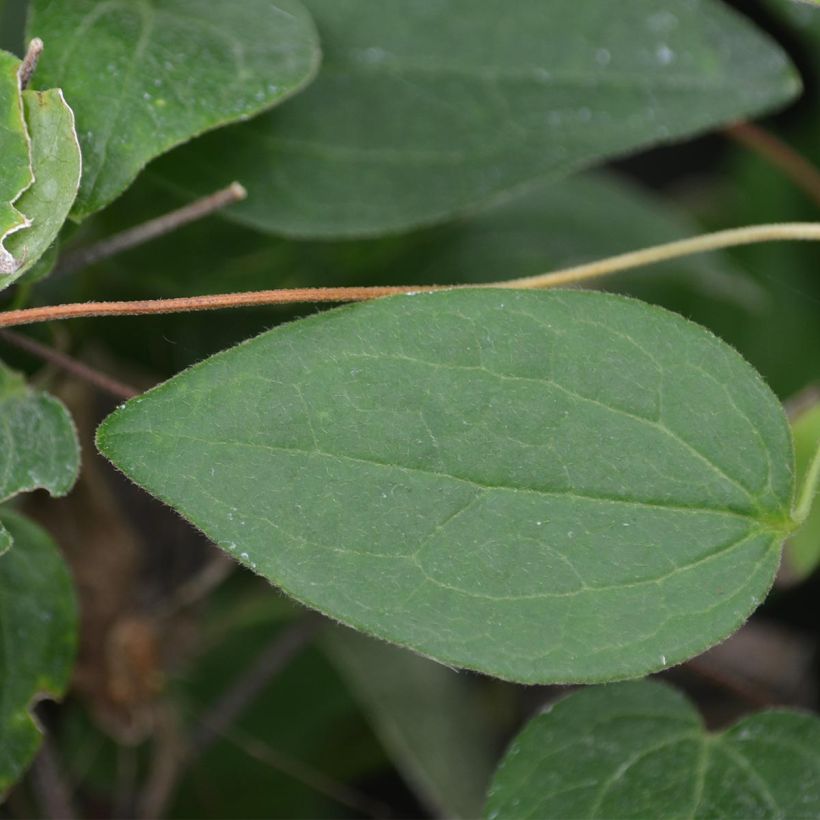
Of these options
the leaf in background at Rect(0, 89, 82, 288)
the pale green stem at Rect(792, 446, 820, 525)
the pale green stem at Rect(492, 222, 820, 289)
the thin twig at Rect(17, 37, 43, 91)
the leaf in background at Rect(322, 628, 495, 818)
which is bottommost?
the leaf in background at Rect(322, 628, 495, 818)

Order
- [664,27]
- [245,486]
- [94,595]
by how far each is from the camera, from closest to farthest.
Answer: [245,486]
[664,27]
[94,595]

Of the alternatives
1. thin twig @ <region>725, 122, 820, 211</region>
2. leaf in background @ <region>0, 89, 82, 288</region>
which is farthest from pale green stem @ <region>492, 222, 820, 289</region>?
thin twig @ <region>725, 122, 820, 211</region>

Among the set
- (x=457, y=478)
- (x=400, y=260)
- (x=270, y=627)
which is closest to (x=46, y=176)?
(x=457, y=478)

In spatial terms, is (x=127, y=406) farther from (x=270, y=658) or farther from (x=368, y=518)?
(x=270, y=658)

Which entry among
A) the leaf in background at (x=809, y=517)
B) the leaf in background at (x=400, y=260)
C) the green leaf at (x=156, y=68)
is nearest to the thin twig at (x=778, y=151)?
the leaf in background at (x=400, y=260)

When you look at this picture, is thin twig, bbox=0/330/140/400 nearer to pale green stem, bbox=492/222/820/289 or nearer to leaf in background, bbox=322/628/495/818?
pale green stem, bbox=492/222/820/289

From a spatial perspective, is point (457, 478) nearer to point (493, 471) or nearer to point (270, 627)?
point (493, 471)

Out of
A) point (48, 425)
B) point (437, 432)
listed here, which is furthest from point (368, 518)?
point (48, 425)
